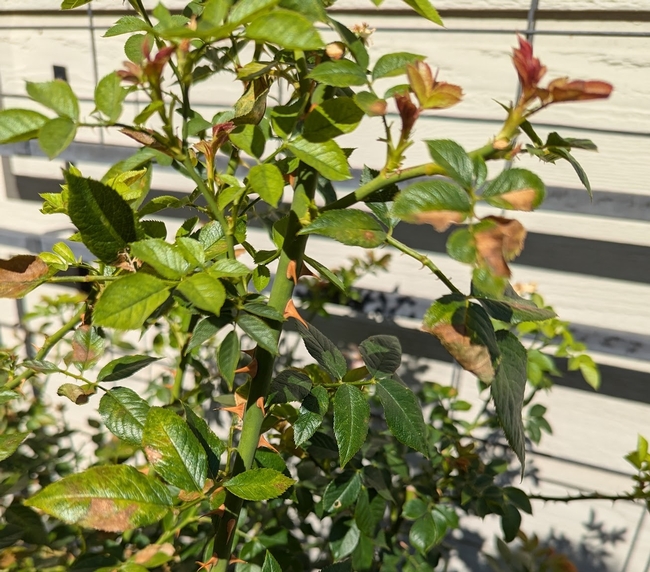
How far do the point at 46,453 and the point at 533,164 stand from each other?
1098 millimetres

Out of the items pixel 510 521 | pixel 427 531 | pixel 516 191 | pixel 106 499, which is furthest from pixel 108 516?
pixel 510 521

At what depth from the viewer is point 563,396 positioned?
114cm

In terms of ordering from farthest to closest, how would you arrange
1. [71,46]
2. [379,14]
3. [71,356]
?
[71,46], [379,14], [71,356]

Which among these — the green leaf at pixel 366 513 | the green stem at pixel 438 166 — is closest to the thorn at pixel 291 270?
the green stem at pixel 438 166

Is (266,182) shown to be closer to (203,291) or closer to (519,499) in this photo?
(203,291)

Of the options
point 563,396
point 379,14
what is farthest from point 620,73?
point 563,396

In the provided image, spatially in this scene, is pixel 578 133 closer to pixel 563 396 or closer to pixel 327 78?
pixel 563 396

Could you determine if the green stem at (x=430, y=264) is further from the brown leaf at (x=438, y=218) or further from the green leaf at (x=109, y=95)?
the green leaf at (x=109, y=95)

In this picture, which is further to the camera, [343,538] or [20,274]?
[343,538]

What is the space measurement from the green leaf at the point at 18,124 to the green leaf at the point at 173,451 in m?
0.20

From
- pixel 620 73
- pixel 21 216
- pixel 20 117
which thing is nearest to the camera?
pixel 20 117

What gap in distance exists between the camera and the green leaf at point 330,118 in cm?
36

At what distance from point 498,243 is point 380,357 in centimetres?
23

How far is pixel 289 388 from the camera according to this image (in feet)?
1.40
